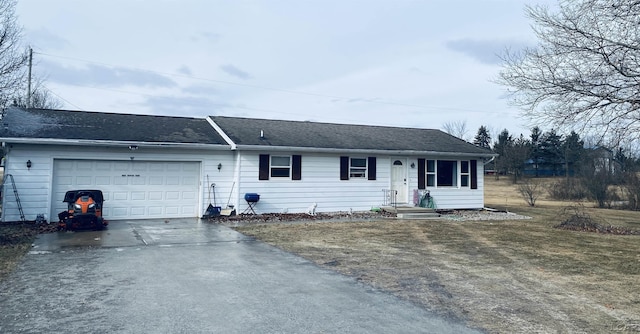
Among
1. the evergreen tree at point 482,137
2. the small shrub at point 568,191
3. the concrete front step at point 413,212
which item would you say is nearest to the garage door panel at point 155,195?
the concrete front step at point 413,212

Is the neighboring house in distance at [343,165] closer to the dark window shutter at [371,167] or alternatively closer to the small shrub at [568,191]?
the dark window shutter at [371,167]

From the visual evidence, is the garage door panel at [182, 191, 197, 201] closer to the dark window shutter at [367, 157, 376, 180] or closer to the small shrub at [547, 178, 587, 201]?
the dark window shutter at [367, 157, 376, 180]

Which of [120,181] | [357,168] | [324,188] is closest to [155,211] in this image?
[120,181]

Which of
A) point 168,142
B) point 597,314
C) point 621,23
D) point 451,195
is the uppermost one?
point 621,23

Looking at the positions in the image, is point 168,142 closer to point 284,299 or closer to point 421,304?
point 284,299

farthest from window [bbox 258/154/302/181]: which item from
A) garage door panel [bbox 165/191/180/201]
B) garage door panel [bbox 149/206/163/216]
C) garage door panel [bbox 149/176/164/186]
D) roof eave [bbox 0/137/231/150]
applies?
garage door panel [bbox 149/206/163/216]

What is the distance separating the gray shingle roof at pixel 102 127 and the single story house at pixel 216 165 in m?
0.03

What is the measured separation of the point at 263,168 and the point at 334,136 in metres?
3.93

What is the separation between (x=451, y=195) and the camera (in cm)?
1917

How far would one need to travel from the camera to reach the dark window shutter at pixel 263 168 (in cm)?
1595

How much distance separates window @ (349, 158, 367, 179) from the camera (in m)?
17.6

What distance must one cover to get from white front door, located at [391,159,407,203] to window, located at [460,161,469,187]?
9.44 feet

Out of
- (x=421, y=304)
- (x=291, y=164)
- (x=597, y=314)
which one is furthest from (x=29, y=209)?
(x=597, y=314)

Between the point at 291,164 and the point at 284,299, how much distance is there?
1096 centimetres
